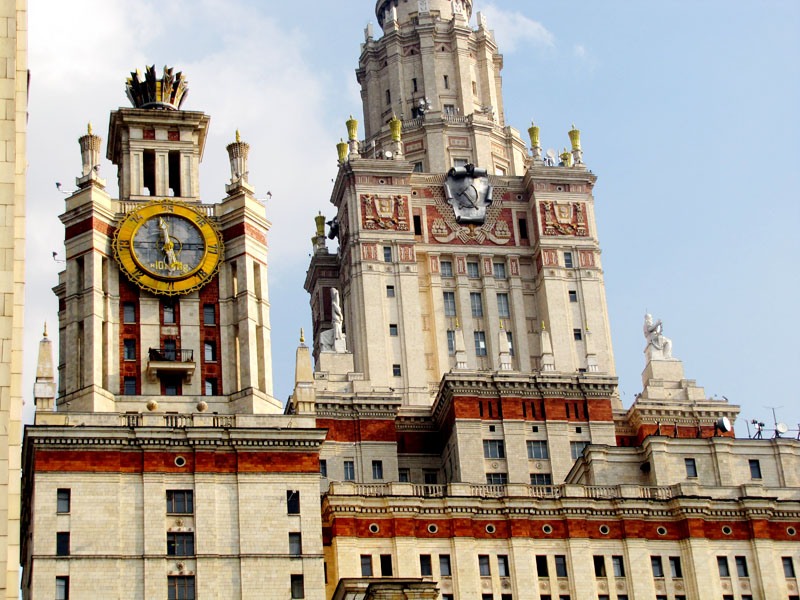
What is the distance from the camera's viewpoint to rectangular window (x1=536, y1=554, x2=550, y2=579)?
130m

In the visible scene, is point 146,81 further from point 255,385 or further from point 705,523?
point 705,523

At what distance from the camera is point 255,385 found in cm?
12350

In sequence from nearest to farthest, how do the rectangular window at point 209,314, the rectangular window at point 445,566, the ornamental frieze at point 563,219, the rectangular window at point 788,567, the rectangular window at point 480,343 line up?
1. the rectangular window at point 209,314
2. the rectangular window at point 445,566
3. the rectangular window at point 788,567
4. the rectangular window at point 480,343
5. the ornamental frieze at point 563,219

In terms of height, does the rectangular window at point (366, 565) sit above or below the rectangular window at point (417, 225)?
below

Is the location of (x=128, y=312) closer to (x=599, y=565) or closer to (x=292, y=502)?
(x=292, y=502)

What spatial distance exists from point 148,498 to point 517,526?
93.4 ft

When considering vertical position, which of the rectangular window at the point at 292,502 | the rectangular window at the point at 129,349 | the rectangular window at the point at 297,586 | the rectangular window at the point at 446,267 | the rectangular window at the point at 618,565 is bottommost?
the rectangular window at the point at 297,586

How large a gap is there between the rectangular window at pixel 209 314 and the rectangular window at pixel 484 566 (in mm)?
24472

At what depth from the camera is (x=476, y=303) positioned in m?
165

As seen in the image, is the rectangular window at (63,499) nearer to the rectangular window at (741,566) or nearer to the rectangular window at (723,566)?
the rectangular window at (723,566)

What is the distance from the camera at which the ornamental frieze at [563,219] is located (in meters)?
167

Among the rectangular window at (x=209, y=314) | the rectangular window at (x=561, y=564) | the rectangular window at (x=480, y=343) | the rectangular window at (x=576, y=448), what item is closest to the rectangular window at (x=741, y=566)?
the rectangular window at (x=561, y=564)

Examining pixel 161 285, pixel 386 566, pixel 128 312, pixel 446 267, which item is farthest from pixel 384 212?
pixel 386 566

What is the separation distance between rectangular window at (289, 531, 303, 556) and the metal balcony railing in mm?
14985
